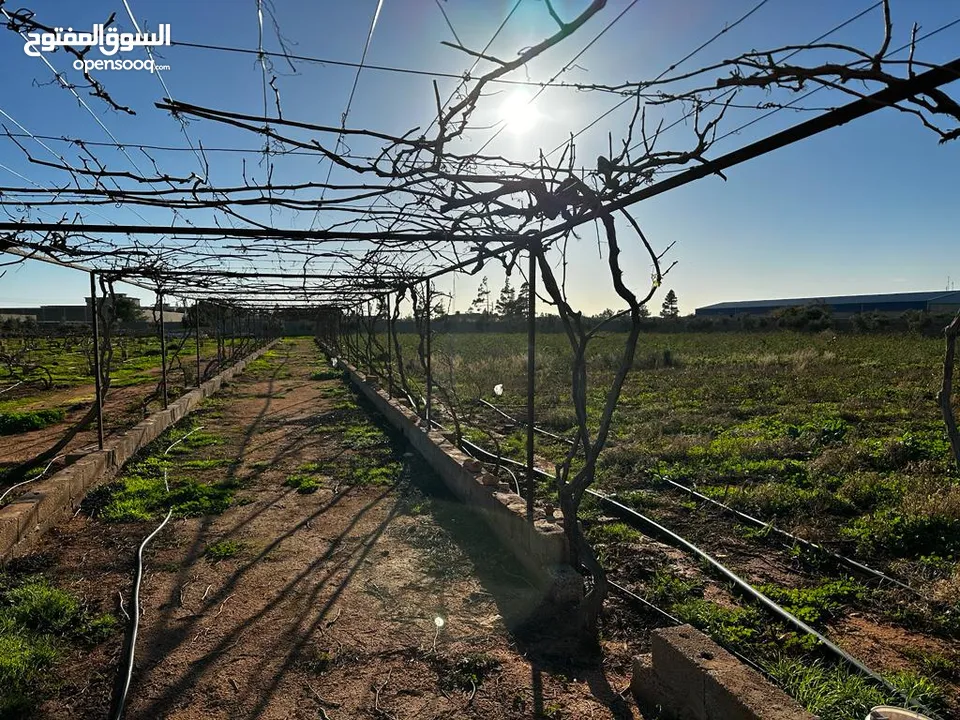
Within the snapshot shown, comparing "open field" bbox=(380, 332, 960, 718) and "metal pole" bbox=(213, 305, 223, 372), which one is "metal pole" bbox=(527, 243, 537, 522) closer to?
"open field" bbox=(380, 332, 960, 718)

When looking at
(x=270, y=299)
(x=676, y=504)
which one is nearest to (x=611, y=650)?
(x=676, y=504)

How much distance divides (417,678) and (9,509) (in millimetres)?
3710

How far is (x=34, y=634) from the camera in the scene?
321cm

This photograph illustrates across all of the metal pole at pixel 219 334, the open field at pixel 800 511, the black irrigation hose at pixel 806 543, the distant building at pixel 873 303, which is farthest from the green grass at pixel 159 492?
the distant building at pixel 873 303

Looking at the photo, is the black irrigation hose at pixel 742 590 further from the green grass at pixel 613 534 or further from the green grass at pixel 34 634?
the green grass at pixel 34 634

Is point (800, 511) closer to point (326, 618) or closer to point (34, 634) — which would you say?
point (326, 618)

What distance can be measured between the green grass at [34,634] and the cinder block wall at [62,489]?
0.55 meters

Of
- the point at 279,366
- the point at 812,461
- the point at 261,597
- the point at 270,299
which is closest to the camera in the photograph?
the point at 261,597

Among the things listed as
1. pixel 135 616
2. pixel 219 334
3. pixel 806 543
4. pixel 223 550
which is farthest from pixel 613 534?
pixel 219 334

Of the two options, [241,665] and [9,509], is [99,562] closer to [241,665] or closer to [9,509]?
[9,509]

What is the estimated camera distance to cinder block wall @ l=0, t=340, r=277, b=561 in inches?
171

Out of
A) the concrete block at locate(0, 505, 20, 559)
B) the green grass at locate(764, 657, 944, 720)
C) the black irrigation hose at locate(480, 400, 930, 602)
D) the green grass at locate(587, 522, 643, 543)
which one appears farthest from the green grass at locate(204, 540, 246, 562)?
the black irrigation hose at locate(480, 400, 930, 602)

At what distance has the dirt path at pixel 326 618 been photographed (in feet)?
8.95

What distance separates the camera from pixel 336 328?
81.7 ft
